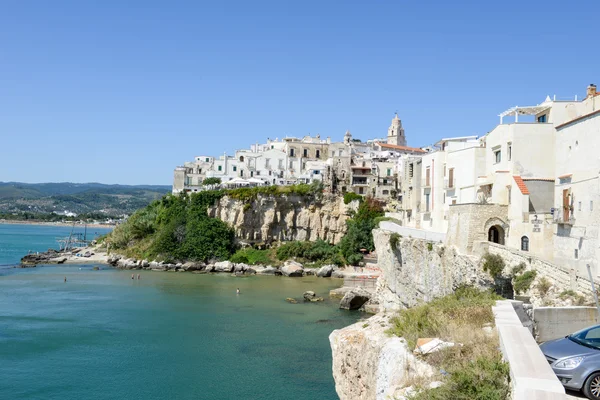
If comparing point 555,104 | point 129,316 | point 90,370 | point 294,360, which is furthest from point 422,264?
point 129,316

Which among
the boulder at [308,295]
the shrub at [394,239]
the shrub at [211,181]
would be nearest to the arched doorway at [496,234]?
the shrub at [394,239]

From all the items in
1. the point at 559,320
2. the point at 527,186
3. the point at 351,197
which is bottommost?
the point at 559,320

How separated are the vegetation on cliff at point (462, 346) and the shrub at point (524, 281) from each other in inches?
322

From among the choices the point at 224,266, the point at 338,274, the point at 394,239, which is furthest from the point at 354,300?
the point at 224,266

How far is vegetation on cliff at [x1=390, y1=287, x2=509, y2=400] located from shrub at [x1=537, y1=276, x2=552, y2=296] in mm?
7373

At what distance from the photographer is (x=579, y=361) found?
21.4 feet

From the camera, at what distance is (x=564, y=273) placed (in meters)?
16.4

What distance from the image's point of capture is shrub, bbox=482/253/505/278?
20.1 m

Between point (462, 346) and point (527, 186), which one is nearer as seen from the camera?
point (462, 346)

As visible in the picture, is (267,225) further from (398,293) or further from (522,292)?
(522,292)

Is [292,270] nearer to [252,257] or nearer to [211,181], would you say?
[252,257]

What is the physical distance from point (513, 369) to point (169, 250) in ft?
191

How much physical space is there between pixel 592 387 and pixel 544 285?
39.2 feet

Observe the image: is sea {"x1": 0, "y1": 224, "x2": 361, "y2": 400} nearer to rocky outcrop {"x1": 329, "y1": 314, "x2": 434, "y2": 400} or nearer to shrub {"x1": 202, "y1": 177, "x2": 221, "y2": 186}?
rocky outcrop {"x1": 329, "y1": 314, "x2": 434, "y2": 400}
